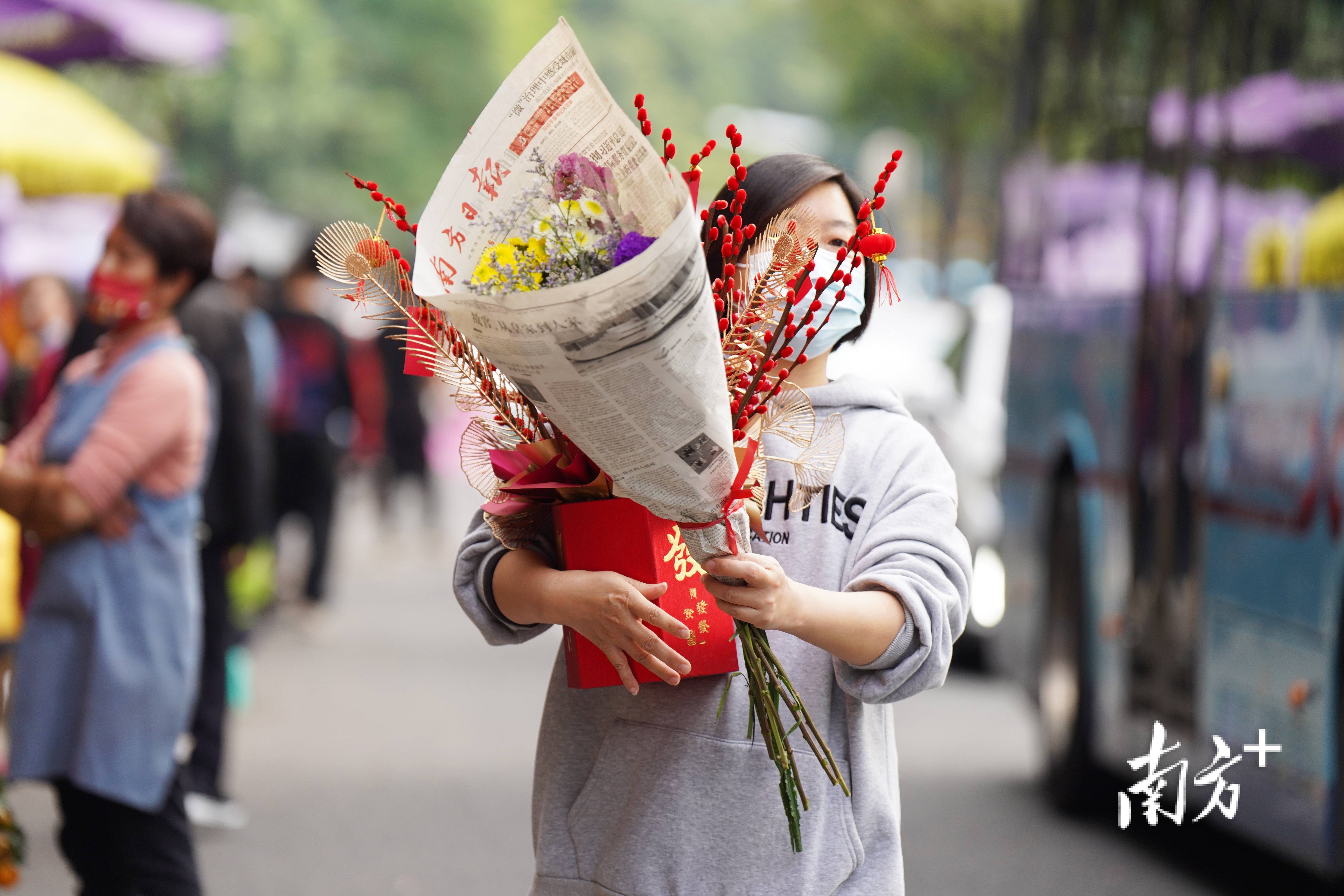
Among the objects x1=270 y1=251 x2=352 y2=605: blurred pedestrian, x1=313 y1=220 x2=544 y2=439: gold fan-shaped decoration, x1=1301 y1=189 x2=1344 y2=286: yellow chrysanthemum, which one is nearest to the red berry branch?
x1=313 y1=220 x2=544 y2=439: gold fan-shaped decoration

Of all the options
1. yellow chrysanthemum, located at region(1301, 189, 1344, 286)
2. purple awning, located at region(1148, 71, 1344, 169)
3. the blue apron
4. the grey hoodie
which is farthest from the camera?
purple awning, located at region(1148, 71, 1344, 169)

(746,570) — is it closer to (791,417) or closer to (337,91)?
(791,417)

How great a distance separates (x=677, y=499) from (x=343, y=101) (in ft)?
103

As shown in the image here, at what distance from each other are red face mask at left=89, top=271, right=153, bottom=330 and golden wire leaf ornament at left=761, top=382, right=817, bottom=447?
2.71m

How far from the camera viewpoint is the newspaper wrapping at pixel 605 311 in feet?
Answer: 6.61

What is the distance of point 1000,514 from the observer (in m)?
9.73

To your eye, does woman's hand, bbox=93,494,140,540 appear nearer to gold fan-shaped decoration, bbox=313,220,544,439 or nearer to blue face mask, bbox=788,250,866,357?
gold fan-shaped decoration, bbox=313,220,544,439

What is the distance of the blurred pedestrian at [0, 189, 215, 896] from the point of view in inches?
173

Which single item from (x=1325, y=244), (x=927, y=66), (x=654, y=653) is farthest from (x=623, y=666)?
(x=927, y=66)

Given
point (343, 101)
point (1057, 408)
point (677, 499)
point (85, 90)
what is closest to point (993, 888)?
point (1057, 408)

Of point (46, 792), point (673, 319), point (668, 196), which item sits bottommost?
point (46, 792)

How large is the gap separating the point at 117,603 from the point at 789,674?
8.00 feet

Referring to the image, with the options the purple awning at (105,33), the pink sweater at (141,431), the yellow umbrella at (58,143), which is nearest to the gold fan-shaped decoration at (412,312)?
the pink sweater at (141,431)

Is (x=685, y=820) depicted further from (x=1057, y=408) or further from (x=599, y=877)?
(x=1057, y=408)
